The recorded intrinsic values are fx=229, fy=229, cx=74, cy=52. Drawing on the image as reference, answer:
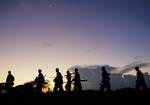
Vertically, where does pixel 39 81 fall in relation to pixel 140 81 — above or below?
above

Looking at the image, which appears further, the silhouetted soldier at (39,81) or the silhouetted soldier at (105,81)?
the silhouetted soldier at (105,81)

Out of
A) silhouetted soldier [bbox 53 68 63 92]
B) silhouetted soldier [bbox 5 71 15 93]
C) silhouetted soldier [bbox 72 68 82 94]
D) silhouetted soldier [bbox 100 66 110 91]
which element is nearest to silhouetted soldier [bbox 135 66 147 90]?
silhouetted soldier [bbox 100 66 110 91]

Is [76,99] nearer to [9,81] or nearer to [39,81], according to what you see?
[39,81]

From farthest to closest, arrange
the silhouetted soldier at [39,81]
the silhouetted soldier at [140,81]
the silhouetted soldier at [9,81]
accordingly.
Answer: the silhouetted soldier at [9,81] < the silhouetted soldier at [39,81] < the silhouetted soldier at [140,81]

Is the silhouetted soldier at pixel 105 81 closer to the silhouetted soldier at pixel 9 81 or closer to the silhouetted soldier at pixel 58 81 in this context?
the silhouetted soldier at pixel 58 81

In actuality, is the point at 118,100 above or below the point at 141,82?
below

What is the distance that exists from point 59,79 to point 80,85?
224cm

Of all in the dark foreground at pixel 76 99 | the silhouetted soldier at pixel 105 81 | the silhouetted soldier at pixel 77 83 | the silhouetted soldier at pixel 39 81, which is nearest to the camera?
the dark foreground at pixel 76 99

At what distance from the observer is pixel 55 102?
1938cm

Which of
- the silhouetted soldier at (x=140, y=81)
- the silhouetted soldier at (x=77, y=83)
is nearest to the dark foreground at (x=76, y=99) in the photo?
the silhouetted soldier at (x=140, y=81)

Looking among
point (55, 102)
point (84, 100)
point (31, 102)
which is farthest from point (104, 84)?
point (31, 102)

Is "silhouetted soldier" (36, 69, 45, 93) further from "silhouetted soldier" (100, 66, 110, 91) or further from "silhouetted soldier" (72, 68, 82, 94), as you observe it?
"silhouetted soldier" (100, 66, 110, 91)

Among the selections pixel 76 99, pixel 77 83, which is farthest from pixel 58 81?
pixel 76 99

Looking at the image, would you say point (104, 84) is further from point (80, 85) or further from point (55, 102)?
point (55, 102)
